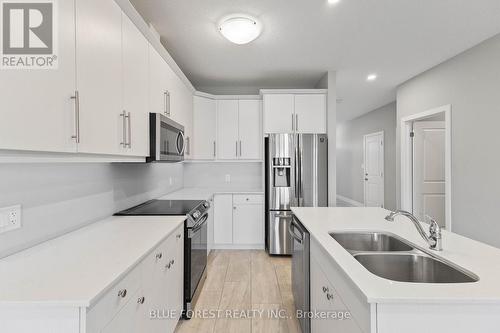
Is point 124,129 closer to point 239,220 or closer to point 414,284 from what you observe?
point 414,284

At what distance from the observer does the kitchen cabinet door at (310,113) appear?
13.0 feet

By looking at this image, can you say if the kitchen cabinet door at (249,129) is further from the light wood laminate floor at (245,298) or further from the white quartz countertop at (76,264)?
the white quartz countertop at (76,264)

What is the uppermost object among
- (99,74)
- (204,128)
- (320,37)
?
(320,37)

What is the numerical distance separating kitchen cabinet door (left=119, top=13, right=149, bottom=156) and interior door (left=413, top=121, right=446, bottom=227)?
4.44m

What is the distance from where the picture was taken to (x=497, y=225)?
2826 mm

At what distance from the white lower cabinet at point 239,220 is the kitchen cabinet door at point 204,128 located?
0.70m

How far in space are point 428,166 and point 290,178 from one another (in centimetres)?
261

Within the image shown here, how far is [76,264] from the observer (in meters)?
1.14

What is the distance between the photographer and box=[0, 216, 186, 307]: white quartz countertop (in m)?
0.88

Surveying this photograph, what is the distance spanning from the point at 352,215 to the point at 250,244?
2181 millimetres

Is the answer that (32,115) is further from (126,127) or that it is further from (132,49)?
(132,49)

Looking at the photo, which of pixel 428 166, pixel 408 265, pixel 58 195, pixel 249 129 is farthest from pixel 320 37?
pixel 428 166

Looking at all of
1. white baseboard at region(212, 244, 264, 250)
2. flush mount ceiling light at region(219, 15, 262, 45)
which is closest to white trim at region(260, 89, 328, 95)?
flush mount ceiling light at region(219, 15, 262, 45)

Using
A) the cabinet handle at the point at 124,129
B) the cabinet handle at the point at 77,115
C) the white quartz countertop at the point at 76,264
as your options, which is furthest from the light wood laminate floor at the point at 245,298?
the cabinet handle at the point at 77,115
